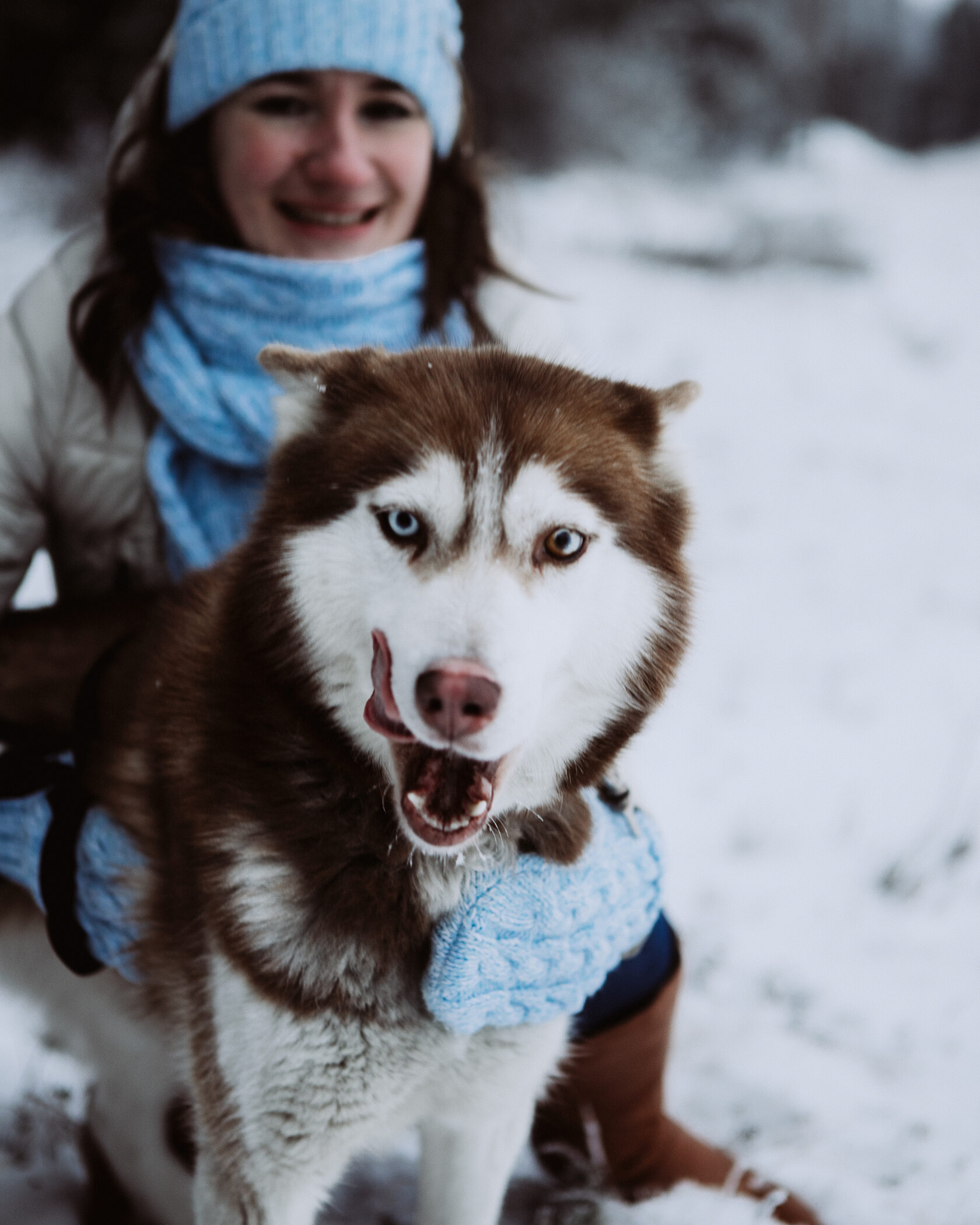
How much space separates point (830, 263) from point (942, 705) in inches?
194

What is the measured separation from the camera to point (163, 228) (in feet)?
7.46

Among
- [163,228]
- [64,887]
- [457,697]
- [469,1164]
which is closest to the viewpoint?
[457,697]

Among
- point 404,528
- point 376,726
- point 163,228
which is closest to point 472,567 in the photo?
point 404,528

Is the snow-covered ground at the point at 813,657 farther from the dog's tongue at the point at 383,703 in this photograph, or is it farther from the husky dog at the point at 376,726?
the dog's tongue at the point at 383,703

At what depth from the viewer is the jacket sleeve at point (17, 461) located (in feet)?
7.02

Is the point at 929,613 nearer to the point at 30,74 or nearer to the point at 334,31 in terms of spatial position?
the point at 334,31

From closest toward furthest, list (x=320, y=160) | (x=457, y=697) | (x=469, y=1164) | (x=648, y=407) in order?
1. (x=457, y=697)
2. (x=648, y=407)
3. (x=469, y=1164)
4. (x=320, y=160)

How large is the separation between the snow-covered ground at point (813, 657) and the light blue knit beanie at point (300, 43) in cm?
73

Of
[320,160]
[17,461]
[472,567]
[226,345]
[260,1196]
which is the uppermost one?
[320,160]

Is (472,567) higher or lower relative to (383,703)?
higher

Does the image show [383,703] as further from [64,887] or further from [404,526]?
[64,887]

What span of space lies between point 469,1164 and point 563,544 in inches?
44.0

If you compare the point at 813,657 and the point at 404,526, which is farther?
the point at 813,657

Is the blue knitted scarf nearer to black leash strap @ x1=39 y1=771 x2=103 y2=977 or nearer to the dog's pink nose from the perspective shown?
black leash strap @ x1=39 y1=771 x2=103 y2=977
